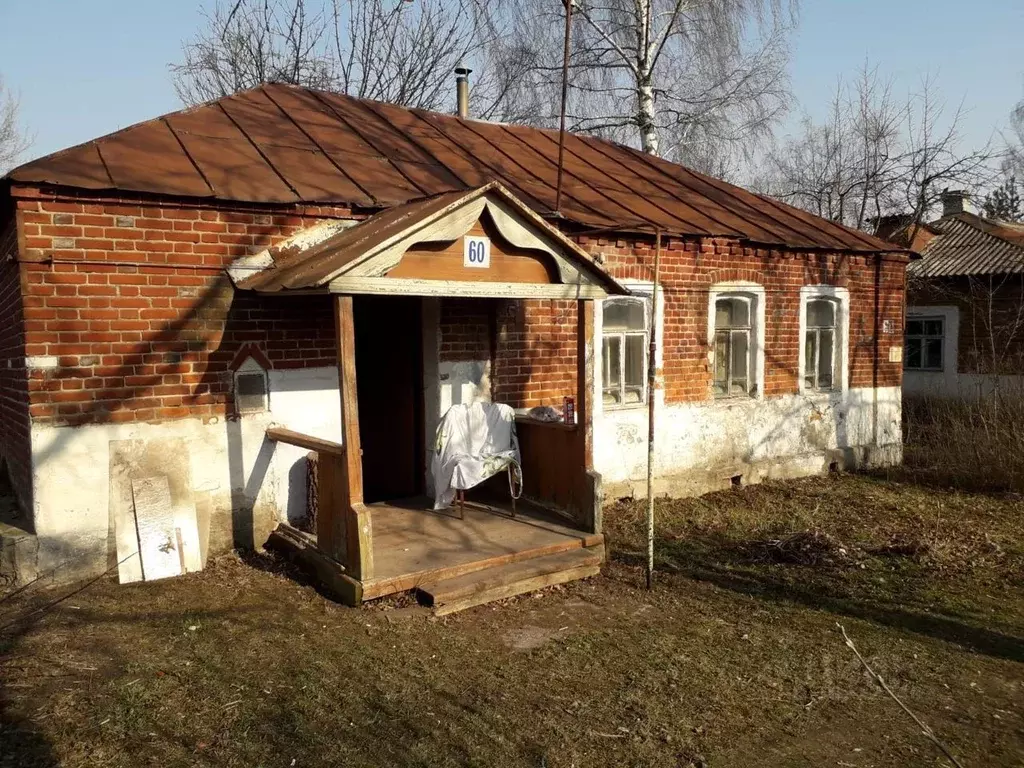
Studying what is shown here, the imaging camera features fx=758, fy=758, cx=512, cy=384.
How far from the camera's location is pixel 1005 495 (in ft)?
30.0

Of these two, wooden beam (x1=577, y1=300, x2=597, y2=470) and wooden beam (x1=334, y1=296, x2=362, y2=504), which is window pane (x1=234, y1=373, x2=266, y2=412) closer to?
wooden beam (x1=334, y1=296, x2=362, y2=504)

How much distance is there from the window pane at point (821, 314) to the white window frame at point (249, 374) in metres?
7.19

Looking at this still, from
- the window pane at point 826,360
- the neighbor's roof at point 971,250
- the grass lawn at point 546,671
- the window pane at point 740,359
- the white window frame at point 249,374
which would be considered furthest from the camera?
the neighbor's roof at point 971,250

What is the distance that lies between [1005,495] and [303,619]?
8432 millimetres

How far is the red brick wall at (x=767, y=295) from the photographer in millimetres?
8477

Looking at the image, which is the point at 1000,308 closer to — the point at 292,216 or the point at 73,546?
the point at 292,216

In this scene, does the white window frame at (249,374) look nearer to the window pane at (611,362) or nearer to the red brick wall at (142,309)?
the red brick wall at (142,309)

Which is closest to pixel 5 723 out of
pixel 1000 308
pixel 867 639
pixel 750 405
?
pixel 867 639

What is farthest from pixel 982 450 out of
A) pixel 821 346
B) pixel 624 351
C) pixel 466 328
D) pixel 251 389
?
pixel 251 389

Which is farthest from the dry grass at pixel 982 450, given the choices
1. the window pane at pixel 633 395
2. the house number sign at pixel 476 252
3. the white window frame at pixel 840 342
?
the house number sign at pixel 476 252

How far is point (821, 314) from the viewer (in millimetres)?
10352

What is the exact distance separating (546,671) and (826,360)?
7615mm

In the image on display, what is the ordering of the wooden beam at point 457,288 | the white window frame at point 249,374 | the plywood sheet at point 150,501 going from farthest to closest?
the white window frame at point 249,374
the plywood sheet at point 150,501
the wooden beam at point 457,288

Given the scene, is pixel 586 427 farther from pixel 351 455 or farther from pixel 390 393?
pixel 390 393
